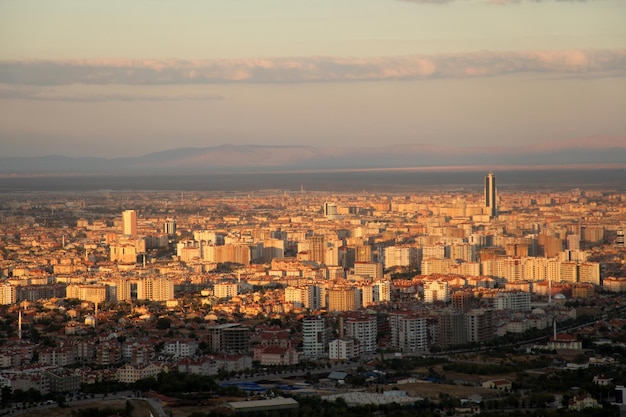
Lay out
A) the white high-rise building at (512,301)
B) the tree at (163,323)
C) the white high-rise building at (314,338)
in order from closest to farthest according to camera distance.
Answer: the white high-rise building at (314,338), the tree at (163,323), the white high-rise building at (512,301)

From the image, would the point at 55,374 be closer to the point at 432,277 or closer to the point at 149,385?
the point at 149,385

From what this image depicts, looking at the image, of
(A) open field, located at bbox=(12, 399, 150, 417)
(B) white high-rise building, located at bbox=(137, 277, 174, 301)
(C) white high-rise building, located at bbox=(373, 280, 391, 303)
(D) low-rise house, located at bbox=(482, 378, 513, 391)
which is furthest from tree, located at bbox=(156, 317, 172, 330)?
(D) low-rise house, located at bbox=(482, 378, 513, 391)

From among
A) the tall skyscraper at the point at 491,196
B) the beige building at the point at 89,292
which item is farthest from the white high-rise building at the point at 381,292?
the tall skyscraper at the point at 491,196

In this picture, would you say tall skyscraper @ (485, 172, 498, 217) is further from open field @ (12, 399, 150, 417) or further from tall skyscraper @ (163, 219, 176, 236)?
open field @ (12, 399, 150, 417)

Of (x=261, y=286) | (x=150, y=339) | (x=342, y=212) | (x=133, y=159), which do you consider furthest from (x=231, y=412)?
(x=133, y=159)

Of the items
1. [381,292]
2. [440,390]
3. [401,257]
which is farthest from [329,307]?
[401,257]

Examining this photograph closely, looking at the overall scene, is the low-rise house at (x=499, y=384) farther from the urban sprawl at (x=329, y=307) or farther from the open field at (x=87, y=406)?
the open field at (x=87, y=406)

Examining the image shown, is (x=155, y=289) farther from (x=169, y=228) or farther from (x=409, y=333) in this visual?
(x=169, y=228)
